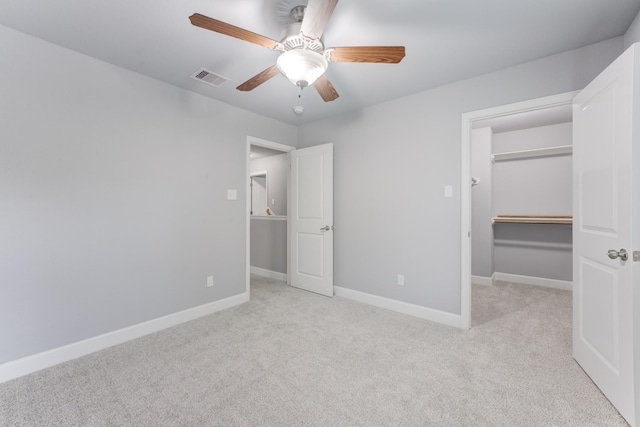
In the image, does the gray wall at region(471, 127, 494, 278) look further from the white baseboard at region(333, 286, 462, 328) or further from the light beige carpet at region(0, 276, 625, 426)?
the white baseboard at region(333, 286, 462, 328)

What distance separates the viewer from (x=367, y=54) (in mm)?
1705

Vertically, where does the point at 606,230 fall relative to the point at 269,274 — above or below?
above

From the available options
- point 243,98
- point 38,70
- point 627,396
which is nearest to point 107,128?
point 38,70

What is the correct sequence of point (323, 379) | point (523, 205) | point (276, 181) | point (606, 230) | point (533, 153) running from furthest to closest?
1. point (276, 181)
2. point (523, 205)
3. point (533, 153)
4. point (323, 379)
5. point (606, 230)

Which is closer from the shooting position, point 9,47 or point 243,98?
point 9,47

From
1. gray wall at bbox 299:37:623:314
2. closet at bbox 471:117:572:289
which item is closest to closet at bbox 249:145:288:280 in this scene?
gray wall at bbox 299:37:623:314

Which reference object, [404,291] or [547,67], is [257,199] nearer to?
[404,291]

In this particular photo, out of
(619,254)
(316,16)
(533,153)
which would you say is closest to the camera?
(316,16)

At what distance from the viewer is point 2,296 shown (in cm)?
193

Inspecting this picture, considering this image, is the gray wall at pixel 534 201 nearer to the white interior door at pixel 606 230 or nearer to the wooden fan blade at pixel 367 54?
the white interior door at pixel 606 230

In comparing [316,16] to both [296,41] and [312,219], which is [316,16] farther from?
[312,219]

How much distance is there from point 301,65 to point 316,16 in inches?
12.6

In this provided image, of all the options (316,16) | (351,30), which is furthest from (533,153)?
(316,16)

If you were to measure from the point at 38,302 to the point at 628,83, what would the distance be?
4146 millimetres
